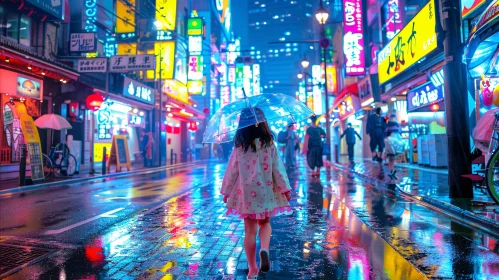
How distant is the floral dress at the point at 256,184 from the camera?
3.74 metres

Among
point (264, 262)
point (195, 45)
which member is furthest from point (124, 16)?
point (264, 262)

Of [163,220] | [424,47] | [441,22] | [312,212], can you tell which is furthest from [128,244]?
[424,47]

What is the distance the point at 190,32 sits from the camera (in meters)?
34.2

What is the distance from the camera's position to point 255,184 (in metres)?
3.75

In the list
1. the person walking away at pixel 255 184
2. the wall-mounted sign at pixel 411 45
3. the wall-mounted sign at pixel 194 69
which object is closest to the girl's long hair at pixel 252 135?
the person walking away at pixel 255 184

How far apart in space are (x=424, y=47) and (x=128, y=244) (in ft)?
41.7

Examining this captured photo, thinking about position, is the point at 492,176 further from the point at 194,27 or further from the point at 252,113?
the point at 194,27

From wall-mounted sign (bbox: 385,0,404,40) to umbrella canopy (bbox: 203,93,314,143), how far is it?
16.8 m

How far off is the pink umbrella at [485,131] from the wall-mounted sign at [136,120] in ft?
76.4

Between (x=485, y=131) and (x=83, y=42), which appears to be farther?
(x=83, y=42)

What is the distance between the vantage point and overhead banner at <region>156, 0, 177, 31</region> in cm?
2861

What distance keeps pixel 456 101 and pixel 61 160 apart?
46.7ft

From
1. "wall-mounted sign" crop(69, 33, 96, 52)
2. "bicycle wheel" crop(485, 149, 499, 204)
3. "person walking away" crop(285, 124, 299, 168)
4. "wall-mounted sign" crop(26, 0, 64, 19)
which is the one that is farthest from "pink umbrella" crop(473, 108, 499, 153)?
"wall-mounted sign" crop(69, 33, 96, 52)

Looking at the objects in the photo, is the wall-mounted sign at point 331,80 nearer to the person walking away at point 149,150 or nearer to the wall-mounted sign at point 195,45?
the wall-mounted sign at point 195,45
